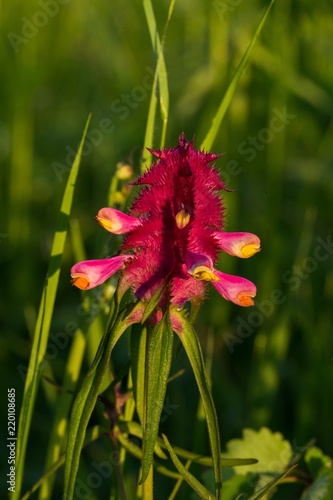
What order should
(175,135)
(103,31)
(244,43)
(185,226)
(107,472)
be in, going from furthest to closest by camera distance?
1. (103,31)
2. (175,135)
3. (244,43)
4. (107,472)
5. (185,226)

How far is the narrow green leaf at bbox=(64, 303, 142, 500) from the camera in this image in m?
0.97

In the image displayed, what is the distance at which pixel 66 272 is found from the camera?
3158 mm

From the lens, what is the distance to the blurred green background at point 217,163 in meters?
2.36

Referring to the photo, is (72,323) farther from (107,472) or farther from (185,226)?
(185,226)

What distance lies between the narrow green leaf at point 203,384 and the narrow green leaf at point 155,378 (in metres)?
0.03

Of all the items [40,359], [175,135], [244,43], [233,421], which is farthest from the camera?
[175,135]

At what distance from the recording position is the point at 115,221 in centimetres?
104

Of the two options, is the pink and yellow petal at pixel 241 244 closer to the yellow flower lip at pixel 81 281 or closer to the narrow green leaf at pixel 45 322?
the yellow flower lip at pixel 81 281

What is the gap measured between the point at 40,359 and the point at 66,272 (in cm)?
184

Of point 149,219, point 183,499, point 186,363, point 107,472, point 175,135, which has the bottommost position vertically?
point 183,499

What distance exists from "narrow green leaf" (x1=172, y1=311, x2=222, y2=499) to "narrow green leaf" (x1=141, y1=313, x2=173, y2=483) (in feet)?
0.10

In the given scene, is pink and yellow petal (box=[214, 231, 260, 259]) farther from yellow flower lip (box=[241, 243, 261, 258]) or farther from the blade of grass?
the blade of grass

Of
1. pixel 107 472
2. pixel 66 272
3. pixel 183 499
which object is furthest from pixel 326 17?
pixel 183 499

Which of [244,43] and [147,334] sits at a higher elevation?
[244,43]
